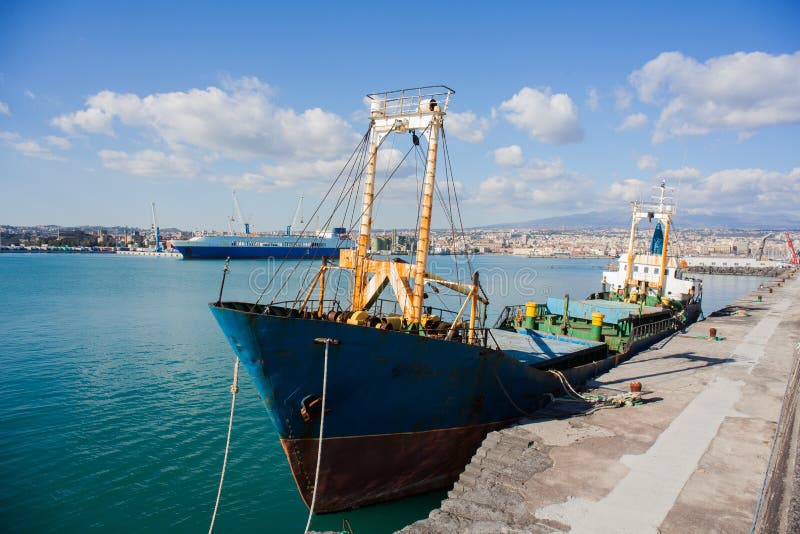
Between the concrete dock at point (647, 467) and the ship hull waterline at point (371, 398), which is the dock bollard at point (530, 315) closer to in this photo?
the concrete dock at point (647, 467)

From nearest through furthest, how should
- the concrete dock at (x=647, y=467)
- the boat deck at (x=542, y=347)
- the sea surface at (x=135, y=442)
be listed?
the concrete dock at (x=647, y=467) < the sea surface at (x=135, y=442) < the boat deck at (x=542, y=347)

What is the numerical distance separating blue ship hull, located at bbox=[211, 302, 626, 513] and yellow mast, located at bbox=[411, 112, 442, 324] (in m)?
1.84

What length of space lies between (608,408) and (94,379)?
20273mm

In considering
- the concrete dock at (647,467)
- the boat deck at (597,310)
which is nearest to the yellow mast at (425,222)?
the concrete dock at (647,467)

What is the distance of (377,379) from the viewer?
9.43 m

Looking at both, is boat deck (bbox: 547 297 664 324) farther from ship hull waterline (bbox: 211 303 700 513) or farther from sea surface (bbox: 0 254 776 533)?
sea surface (bbox: 0 254 776 533)

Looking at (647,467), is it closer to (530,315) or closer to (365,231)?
(365,231)

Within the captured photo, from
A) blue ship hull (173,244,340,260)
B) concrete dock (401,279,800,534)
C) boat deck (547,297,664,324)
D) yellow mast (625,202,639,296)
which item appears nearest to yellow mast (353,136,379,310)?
concrete dock (401,279,800,534)

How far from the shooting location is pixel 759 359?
65.0 ft

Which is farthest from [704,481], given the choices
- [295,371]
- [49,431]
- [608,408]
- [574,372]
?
[49,431]

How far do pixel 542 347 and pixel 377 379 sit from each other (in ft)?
27.9

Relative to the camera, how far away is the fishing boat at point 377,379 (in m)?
8.71

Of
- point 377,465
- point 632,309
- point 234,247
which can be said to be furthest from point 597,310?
point 234,247

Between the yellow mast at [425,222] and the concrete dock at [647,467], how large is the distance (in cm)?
364
